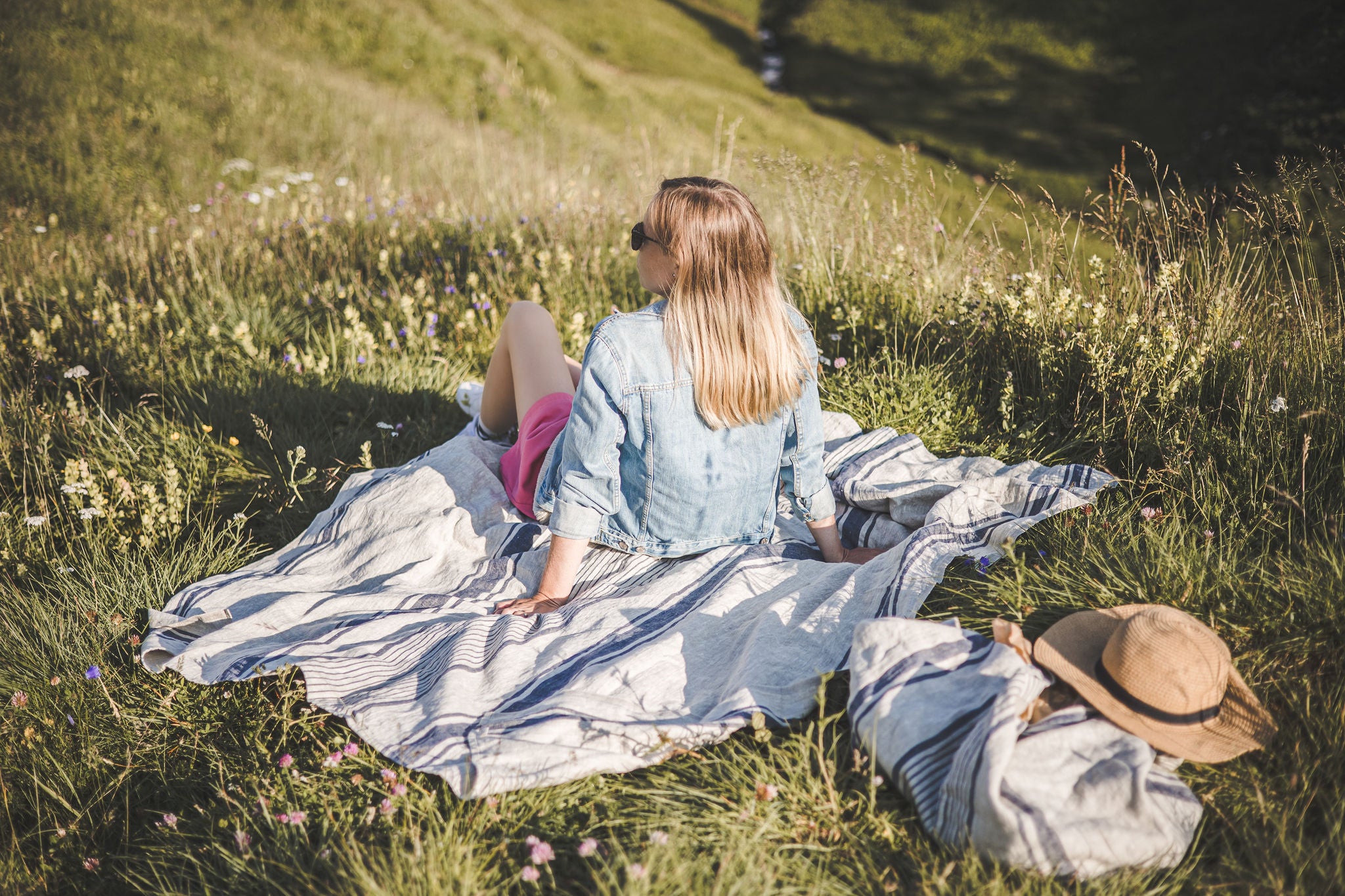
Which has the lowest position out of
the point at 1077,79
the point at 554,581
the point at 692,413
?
the point at 554,581

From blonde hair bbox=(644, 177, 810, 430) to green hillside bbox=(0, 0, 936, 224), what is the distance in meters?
2.86

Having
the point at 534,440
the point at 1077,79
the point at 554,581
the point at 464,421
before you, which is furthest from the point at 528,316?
the point at 1077,79

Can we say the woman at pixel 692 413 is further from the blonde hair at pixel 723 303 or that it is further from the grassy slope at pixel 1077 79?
the grassy slope at pixel 1077 79

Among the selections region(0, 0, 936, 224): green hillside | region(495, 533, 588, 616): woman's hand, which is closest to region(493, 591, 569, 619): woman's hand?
region(495, 533, 588, 616): woman's hand

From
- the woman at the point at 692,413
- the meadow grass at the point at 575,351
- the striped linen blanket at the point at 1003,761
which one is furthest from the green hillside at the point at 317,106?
the striped linen blanket at the point at 1003,761

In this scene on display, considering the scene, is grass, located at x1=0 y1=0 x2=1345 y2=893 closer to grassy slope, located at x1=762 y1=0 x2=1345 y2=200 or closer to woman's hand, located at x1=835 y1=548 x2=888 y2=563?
woman's hand, located at x1=835 y1=548 x2=888 y2=563

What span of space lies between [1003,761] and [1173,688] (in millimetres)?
491

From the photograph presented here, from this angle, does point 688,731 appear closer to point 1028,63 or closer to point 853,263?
point 853,263

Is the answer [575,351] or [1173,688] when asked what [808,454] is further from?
[575,351]

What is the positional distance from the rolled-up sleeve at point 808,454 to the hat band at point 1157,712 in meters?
1.19

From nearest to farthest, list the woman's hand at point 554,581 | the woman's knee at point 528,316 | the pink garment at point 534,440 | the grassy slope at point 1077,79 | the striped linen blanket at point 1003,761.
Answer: the striped linen blanket at point 1003,761 → the woman's hand at point 554,581 → the pink garment at point 534,440 → the woman's knee at point 528,316 → the grassy slope at point 1077,79

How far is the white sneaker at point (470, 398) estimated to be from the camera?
4512 millimetres

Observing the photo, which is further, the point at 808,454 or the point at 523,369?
the point at 523,369

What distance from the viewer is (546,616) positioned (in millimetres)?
2928
